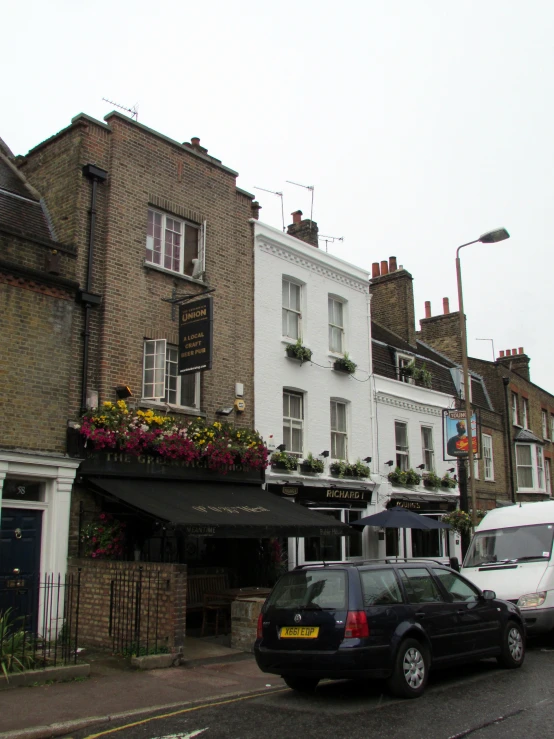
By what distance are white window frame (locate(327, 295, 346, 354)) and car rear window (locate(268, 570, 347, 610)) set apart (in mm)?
11841

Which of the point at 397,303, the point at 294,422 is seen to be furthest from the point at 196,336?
the point at 397,303

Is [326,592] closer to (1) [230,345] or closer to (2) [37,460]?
(2) [37,460]

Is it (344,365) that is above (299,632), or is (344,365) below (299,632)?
above

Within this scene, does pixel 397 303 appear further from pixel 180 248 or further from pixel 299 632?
pixel 299 632

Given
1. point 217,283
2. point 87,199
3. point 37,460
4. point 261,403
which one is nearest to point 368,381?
point 261,403

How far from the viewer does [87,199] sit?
14.4 m

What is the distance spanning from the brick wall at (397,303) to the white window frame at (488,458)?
5126mm

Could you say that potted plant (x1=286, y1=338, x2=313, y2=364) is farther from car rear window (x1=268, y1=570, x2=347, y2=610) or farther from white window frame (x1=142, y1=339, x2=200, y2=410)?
car rear window (x1=268, y1=570, x2=347, y2=610)

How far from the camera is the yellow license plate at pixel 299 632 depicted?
8133 millimetres

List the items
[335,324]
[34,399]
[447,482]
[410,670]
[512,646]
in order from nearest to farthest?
[410,670]
[512,646]
[34,399]
[335,324]
[447,482]

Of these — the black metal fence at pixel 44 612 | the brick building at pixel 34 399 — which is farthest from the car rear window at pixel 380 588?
the brick building at pixel 34 399

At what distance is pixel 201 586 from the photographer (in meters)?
14.5

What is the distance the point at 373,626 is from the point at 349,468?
1161 cm

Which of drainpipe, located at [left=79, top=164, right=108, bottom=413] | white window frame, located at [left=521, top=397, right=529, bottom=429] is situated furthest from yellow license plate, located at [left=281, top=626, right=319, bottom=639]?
white window frame, located at [left=521, top=397, right=529, bottom=429]
